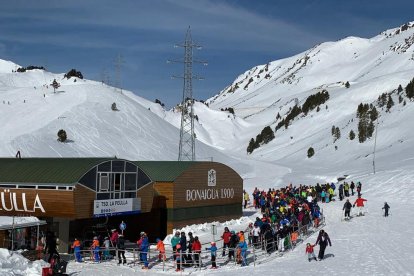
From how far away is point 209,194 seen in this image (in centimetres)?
3338

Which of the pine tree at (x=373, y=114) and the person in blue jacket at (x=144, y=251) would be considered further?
the pine tree at (x=373, y=114)

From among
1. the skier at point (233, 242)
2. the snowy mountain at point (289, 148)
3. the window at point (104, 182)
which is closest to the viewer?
the snowy mountain at point (289, 148)

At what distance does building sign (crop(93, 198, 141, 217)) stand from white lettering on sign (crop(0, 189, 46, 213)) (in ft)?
8.37

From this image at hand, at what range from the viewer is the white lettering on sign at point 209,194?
31.7 m

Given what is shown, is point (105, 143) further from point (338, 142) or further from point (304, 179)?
point (338, 142)

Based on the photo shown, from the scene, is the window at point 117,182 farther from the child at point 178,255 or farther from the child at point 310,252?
the child at point 310,252

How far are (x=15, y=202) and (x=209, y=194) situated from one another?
40.4ft

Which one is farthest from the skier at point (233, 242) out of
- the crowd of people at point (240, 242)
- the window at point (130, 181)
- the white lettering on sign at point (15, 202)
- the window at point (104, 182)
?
the white lettering on sign at point (15, 202)

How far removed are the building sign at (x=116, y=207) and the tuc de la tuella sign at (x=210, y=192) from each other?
15.9ft

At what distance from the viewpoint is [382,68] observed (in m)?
166

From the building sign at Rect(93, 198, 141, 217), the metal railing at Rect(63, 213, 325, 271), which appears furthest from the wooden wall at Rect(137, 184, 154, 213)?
the metal railing at Rect(63, 213, 325, 271)

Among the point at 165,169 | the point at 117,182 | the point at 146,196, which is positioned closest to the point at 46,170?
the point at 117,182

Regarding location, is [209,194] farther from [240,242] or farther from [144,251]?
[144,251]

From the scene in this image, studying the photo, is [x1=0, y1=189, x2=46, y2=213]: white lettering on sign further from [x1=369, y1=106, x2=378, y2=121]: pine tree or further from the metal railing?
[x1=369, y1=106, x2=378, y2=121]: pine tree
